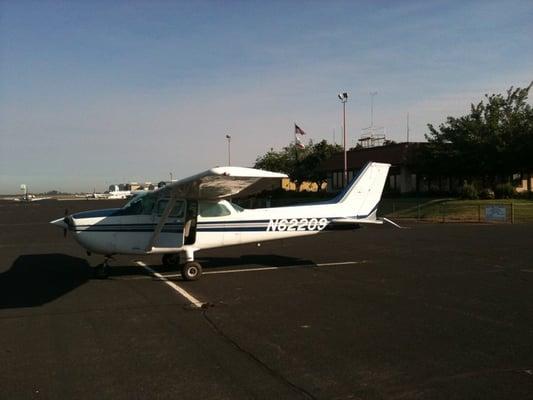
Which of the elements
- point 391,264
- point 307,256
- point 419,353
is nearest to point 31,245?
point 307,256

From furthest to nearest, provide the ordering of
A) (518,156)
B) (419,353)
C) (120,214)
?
(518,156), (120,214), (419,353)

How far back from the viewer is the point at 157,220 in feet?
37.8

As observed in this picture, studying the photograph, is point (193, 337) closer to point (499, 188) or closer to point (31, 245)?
point (31, 245)

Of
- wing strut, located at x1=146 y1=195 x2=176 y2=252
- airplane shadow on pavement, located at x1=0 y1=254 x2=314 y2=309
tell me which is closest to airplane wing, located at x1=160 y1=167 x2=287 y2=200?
wing strut, located at x1=146 y1=195 x2=176 y2=252

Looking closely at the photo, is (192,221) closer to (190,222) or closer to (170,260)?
(190,222)

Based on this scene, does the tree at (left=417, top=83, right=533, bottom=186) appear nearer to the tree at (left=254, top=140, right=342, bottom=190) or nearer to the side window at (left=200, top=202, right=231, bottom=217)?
the tree at (left=254, top=140, right=342, bottom=190)

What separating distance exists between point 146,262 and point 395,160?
33004 millimetres

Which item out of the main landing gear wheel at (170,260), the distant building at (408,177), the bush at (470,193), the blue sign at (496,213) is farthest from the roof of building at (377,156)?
the main landing gear wheel at (170,260)

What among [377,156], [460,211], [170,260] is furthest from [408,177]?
[170,260]

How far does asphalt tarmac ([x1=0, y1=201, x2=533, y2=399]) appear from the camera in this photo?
484 centimetres

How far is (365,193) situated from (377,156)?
33.3 meters

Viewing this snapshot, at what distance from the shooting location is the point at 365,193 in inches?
532

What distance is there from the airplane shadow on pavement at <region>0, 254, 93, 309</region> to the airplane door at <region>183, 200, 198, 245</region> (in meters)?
2.37

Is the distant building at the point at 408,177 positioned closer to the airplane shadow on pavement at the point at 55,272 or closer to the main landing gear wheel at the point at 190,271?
the airplane shadow on pavement at the point at 55,272
